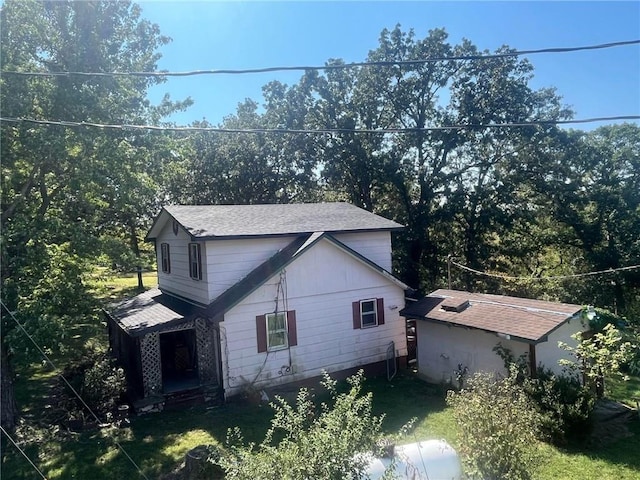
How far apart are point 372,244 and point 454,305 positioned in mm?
4161

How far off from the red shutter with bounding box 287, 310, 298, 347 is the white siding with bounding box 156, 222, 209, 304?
2.64m

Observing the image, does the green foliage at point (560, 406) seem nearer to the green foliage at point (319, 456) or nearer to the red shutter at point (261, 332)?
the green foliage at point (319, 456)

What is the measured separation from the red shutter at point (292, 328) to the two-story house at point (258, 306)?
3 cm

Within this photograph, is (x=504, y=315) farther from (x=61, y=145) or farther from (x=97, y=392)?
(x=61, y=145)

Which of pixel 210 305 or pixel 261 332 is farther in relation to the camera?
pixel 261 332

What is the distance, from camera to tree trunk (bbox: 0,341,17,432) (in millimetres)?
10750

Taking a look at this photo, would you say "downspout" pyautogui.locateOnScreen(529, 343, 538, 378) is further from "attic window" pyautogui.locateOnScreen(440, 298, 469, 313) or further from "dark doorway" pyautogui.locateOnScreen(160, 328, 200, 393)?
"dark doorway" pyautogui.locateOnScreen(160, 328, 200, 393)

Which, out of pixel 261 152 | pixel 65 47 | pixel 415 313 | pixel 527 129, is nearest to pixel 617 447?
pixel 415 313

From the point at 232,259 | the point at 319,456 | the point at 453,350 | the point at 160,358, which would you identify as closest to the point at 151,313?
the point at 160,358

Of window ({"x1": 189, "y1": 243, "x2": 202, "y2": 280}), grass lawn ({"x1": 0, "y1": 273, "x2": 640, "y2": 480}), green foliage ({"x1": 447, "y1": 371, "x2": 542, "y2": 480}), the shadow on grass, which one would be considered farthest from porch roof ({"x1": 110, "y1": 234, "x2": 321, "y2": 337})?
the shadow on grass

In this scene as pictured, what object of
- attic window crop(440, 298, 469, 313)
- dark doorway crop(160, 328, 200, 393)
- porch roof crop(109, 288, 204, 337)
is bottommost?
dark doorway crop(160, 328, 200, 393)

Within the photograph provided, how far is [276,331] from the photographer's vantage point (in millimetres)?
13609

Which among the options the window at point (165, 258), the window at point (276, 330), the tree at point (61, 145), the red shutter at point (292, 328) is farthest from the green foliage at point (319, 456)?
the window at point (165, 258)

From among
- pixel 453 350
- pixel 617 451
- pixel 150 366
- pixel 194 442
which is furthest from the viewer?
pixel 453 350
